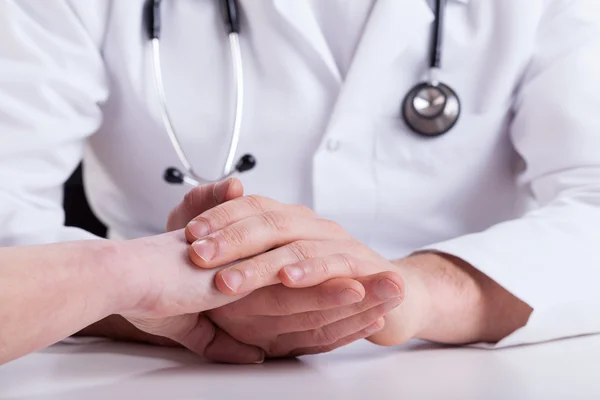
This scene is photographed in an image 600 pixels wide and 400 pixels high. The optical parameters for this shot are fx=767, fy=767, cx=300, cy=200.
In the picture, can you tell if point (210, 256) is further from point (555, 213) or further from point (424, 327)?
point (555, 213)

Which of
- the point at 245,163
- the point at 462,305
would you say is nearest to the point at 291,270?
the point at 462,305

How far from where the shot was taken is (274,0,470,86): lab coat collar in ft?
3.37

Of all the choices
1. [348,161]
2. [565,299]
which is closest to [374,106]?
[348,161]

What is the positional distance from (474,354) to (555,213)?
23 cm

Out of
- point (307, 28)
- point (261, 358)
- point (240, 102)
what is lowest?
point (261, 358)

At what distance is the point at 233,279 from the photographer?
65 cm

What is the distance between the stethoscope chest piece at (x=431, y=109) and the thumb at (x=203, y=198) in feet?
1.14

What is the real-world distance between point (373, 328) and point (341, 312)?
0.05 meters

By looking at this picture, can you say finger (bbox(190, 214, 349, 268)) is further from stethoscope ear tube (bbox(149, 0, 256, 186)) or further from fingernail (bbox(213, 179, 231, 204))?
stethoscope ear tube (bbox(149, 0, 256, 186))

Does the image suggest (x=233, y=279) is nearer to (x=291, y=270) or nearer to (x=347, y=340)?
(x=291, y=270)

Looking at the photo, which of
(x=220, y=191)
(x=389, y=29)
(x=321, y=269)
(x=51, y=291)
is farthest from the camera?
(x=389, y=29)

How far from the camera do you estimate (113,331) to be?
2.78 ft

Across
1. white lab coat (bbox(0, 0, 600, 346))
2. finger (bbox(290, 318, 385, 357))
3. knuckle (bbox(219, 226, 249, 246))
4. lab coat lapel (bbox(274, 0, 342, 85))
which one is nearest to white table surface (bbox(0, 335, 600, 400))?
finger (bbox(290, 318, 385, 357))

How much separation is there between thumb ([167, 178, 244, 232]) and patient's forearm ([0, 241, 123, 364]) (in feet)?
0.59
